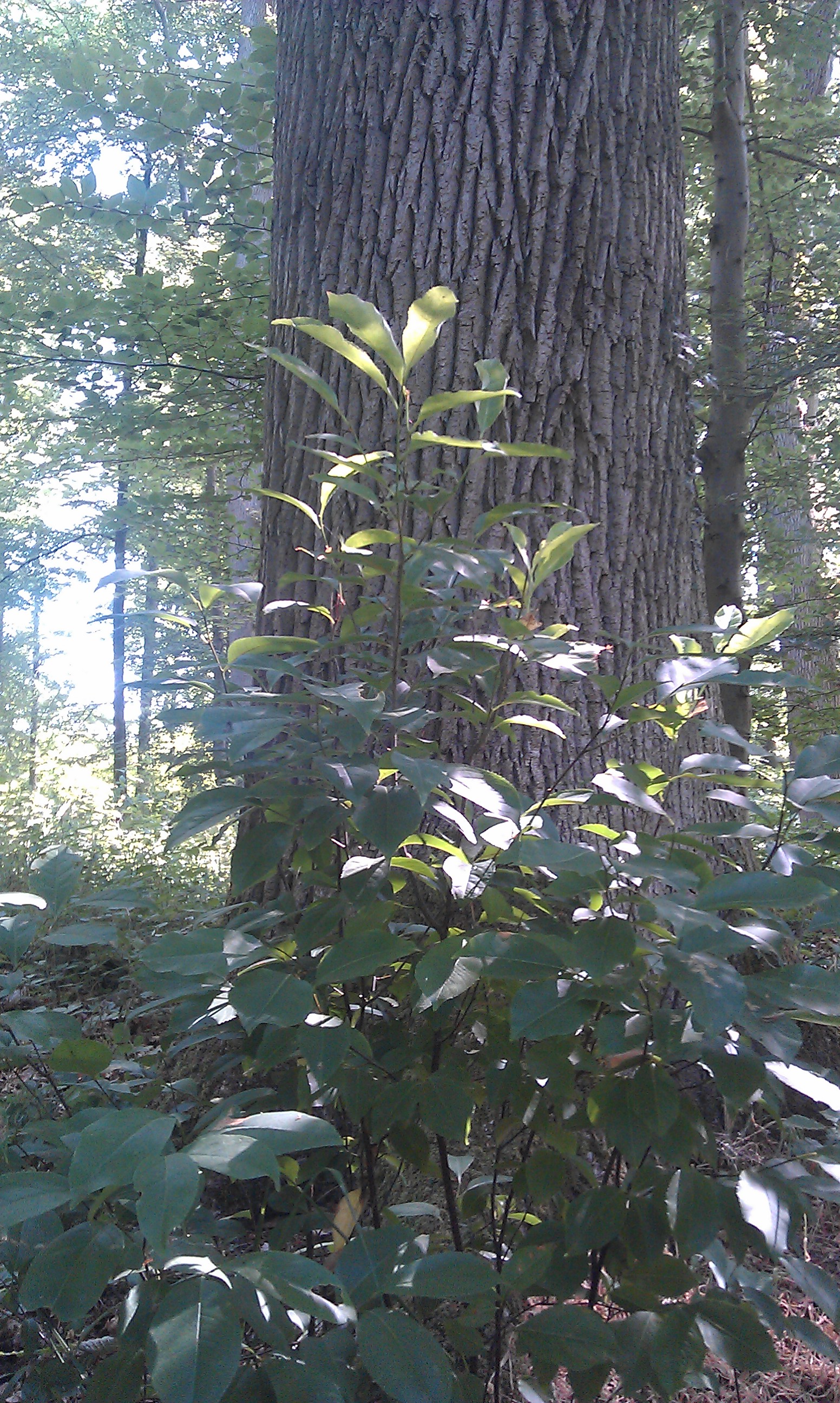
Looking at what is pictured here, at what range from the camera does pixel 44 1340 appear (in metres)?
1.19

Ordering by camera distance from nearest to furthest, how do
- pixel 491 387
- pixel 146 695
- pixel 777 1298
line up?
pixel 491 387, pixel 777 1298, pixel 146 695

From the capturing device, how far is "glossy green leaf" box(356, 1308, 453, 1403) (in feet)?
2.42

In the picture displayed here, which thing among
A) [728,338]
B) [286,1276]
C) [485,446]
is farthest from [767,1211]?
[728,338]

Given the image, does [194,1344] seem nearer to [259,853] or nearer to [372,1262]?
[372,1262]

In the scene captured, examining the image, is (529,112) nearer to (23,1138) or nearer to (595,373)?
(595,373)

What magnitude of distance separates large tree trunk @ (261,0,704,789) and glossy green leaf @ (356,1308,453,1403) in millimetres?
1442

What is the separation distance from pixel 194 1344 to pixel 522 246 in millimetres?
2156

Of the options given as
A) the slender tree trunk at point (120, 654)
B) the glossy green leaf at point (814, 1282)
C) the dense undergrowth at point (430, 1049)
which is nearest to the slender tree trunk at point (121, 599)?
the slender tree trunk at point (120, 654)

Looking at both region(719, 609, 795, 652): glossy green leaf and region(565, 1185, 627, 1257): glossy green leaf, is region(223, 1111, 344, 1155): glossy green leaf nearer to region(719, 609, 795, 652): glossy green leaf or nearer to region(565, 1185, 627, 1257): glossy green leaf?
region(565, 1185, 627, 1257): glossy green leaf

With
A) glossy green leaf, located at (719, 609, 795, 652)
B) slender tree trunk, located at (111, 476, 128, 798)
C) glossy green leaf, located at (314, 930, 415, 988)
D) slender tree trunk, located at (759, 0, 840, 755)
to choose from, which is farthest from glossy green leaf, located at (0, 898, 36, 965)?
slender tree trunk, located at (111, 476, 128, 798)

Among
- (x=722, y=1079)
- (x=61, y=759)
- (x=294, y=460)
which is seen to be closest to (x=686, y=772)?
(x=722, y=1079)

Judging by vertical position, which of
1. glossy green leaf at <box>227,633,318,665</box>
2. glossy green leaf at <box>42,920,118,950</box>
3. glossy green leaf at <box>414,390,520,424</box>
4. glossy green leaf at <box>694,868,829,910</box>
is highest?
glossy green leaf at <box>414,390,520,424</box>

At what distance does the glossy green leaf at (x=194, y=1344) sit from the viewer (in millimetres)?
666

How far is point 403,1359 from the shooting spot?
0.75 meters
